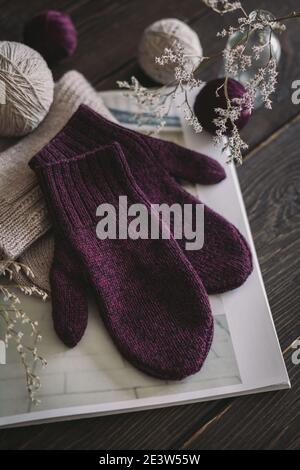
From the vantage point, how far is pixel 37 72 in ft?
2.01

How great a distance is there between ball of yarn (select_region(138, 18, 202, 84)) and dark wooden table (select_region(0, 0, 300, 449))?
0.05m

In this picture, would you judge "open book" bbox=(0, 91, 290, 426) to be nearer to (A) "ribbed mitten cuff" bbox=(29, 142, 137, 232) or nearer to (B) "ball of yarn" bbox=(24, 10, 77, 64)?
(A) "ribbed mitten cuff" bbox=(29, 142, 137, 232)

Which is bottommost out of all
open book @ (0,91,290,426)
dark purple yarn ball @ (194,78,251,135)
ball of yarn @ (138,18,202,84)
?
open book @ (0,91,290,426)

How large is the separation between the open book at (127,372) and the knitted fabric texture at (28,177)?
0.08 meters

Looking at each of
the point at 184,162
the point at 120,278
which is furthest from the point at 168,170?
the point at 120,278

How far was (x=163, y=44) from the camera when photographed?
676 millimetres

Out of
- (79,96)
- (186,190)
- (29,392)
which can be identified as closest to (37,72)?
(79,96)

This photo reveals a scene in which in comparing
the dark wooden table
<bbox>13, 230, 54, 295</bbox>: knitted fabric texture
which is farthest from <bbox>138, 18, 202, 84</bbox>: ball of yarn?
<bbox>13, 230, 54, 295</bbox>: knitted fabric texture

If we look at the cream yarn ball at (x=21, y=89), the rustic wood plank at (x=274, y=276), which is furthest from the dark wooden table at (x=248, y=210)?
the cream yarn ball at (x=21, y=89)

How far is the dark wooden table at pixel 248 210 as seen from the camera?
1.79 feet

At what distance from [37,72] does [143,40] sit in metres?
0.17

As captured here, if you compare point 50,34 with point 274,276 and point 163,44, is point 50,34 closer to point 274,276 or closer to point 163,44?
point 163,44

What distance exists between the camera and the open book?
0.54 m

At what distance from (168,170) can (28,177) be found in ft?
0.55
